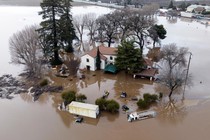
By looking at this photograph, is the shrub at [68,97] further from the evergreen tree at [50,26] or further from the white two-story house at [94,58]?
the evergreen tree at [50,26]

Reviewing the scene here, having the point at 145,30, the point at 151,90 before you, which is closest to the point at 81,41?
the point at 145,30

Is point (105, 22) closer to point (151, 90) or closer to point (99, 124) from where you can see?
point (151, 90)

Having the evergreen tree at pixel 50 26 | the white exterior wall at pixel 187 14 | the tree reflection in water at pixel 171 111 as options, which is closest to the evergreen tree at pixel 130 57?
the tree reflection in water at pixel 171 111

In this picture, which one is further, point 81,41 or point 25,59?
point 81,41

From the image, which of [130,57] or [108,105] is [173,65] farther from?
[108,105]

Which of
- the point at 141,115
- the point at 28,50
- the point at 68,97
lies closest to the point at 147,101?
the point at 141,115

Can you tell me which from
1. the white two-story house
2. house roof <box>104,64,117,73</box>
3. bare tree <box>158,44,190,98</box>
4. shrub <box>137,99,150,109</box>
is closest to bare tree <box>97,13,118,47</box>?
the white two-story house
